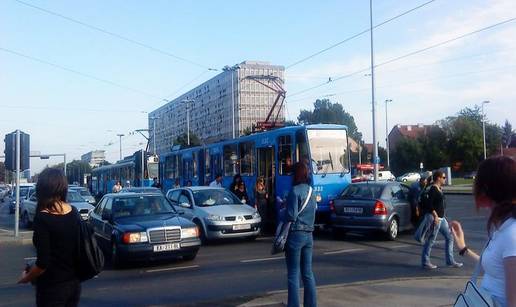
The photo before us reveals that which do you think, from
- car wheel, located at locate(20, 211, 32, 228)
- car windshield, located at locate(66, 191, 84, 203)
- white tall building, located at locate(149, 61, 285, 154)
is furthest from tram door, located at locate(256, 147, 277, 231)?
white tall building, located at locate(149, 61, 285, 154)

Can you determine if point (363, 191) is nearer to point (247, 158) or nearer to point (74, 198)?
point (247, 158)

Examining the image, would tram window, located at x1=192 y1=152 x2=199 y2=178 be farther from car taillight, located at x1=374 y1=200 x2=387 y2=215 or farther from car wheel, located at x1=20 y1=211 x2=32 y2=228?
car taillight, located at x1=374 y1=200 x2=387 y2=215

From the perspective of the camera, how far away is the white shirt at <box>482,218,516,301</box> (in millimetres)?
2838

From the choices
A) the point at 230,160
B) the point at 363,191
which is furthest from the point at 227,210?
the point at 230,160

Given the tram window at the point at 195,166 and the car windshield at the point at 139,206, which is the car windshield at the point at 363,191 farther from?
the tram window at the point at 195,166

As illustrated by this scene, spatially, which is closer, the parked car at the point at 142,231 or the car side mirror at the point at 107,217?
the parked car at the point at 142,231

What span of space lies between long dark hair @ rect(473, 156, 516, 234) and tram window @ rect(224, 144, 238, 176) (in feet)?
64.2

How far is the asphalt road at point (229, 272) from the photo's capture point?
357 inches

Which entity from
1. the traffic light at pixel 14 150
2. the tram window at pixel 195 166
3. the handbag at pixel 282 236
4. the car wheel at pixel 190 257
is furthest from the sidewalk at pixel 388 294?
the tram window at pixel 195 166

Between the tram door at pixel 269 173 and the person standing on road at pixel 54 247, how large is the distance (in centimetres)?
1492

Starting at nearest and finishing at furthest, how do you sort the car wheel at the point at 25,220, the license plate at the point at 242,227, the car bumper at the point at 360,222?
the car bumper at the point at 360,222, the license plate at the point at 242,227, the car wheel at the point at 25,220

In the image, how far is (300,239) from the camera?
281 inches

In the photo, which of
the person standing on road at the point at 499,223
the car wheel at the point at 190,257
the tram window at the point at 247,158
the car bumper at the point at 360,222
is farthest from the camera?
the tram window at the point at 247,158

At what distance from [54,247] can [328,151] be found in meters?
15.0
